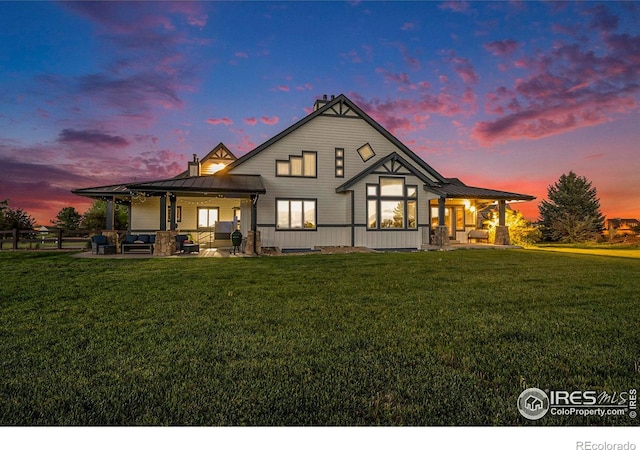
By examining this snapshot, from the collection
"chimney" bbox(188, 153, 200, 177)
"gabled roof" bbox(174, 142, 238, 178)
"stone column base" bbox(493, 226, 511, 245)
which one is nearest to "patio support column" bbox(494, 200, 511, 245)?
"stone column base" bbox(493, 226, 511, 245)

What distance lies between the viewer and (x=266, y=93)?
18.7 meters

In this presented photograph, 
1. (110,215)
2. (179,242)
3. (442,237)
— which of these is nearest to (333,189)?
(442,237)

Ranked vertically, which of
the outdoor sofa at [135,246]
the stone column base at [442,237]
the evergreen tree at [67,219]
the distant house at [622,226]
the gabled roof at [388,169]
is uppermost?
the gabled roof at [388,169]

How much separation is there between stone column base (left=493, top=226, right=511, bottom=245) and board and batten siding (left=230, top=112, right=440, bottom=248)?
5111mm

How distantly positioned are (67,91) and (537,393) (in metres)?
23.9

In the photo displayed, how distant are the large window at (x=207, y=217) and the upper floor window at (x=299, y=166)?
700 centimetres

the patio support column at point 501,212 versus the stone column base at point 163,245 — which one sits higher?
the patio support column at point 501,212

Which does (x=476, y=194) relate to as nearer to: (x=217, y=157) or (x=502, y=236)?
(x=502, y=236)

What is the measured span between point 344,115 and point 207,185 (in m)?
8.48

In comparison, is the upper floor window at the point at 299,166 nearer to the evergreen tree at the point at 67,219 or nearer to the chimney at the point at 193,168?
the chimney at the point at 193,168

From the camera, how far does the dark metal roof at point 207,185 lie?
516 inches

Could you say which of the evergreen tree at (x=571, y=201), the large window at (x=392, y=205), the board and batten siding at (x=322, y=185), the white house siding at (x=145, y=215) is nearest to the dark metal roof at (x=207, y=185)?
the board and batten siding at (x=322, y=185)
